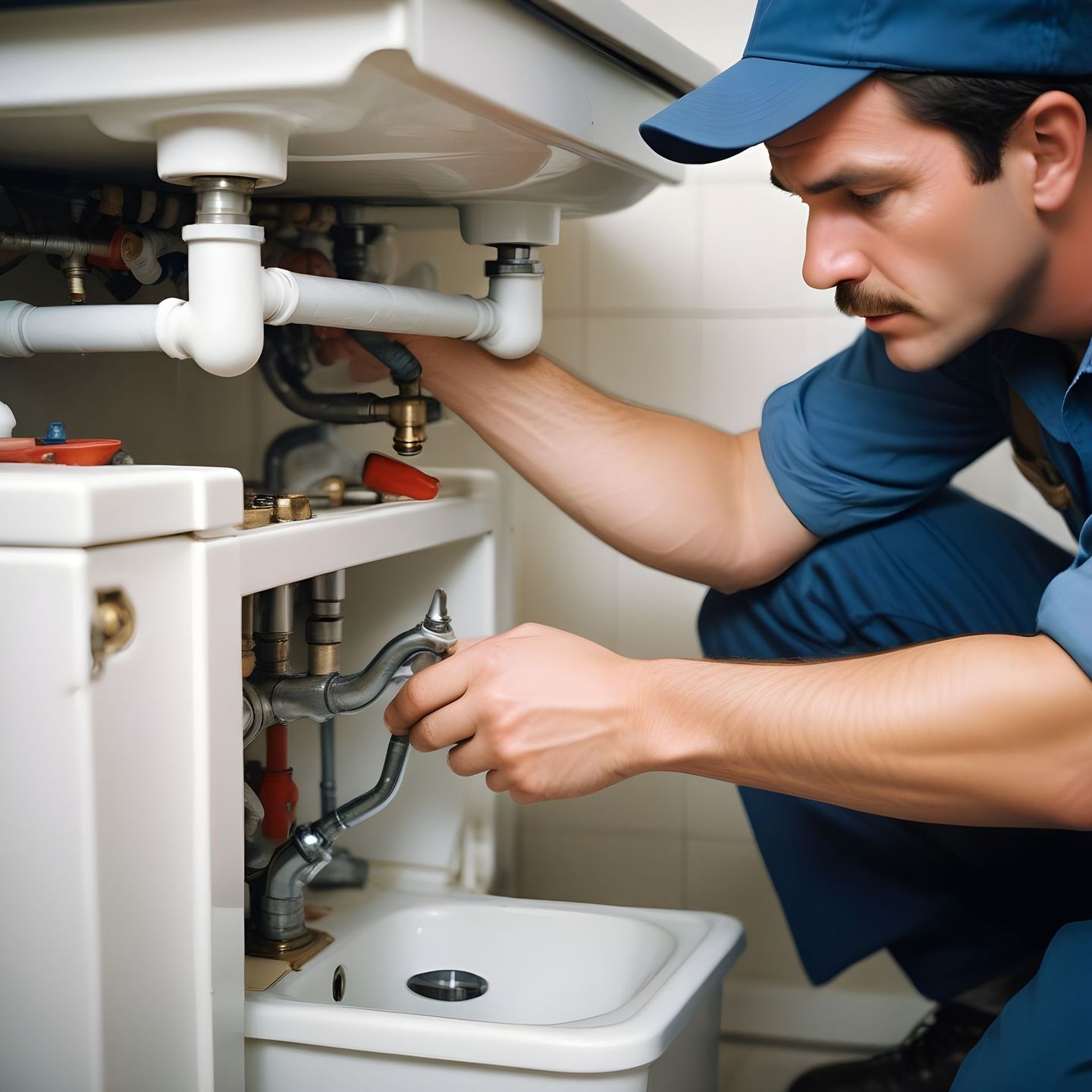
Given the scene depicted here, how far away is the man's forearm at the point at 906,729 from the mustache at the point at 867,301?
0.83ft

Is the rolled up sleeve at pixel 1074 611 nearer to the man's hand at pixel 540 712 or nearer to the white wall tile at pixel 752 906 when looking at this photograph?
the man's hand at pixel 540 712

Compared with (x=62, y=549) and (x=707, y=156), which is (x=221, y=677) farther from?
(x=707, y=156)

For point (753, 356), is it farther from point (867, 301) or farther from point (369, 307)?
point (369, 307)

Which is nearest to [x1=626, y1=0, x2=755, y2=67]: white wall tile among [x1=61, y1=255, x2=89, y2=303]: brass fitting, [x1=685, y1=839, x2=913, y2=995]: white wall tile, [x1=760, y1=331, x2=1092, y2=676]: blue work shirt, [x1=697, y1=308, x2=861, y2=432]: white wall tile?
[x1=697, y1=308, x2=861, y2=432]: white wall tile

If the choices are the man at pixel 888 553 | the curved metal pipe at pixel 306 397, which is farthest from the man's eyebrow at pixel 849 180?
the curved metal pipe at pixel 306 397

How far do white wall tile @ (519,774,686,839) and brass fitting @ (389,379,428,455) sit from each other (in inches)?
26.0

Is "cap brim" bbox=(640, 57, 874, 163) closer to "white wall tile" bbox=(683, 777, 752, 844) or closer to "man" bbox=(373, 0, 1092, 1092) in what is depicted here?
"man" bbox=(373, 0, 1092, 1092)

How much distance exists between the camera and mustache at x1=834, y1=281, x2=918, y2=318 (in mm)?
840

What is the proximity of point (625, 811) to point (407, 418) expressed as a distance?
0.71 metres

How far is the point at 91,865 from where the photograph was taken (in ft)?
1.86

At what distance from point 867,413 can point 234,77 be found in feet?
1.97

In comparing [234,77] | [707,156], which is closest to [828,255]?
[707,156]

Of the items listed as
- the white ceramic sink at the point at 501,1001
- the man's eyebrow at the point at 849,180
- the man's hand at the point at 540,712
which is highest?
the man's eyebrow at the point at 849,180

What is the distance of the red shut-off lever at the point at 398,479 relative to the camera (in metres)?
0.98
